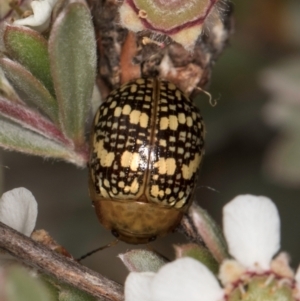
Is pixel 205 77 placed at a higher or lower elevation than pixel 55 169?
higher

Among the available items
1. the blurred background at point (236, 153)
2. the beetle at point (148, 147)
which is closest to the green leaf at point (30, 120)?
the beetle at point (148, 147)

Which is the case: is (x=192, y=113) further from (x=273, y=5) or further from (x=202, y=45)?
(x=273, y=5)

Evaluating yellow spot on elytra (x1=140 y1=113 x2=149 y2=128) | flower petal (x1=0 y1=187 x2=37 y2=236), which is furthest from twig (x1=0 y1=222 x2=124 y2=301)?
yellow spot on elytra (x1=140 y1=113 x2=149 y2=128)

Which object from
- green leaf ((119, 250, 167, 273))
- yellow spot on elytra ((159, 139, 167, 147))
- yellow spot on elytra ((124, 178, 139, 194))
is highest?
yellow spot on elytra ((159, 139, 167, 147))

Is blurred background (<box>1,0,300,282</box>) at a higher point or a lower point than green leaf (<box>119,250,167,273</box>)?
lower

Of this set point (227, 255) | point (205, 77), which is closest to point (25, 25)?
point (205, 77)

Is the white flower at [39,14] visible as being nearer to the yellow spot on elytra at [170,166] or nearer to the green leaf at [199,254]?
the yellow spot on elytra at [170,166]

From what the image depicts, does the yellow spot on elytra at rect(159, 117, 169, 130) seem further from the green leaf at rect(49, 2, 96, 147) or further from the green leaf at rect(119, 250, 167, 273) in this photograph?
the green leaf at rect(119, 250, 167, 273)

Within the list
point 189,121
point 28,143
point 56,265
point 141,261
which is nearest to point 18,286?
point 56,265
